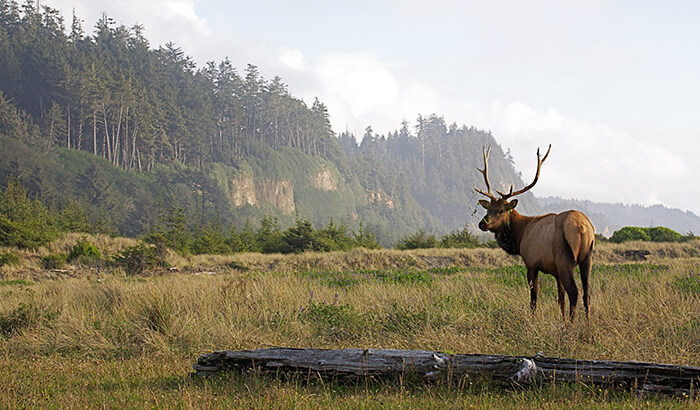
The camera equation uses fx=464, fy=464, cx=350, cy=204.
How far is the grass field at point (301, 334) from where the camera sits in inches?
155

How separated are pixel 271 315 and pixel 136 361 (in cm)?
207

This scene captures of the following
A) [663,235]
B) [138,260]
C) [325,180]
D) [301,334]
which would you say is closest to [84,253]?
[138,260]

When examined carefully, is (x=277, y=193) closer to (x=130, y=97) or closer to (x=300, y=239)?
(x=130, y=97)

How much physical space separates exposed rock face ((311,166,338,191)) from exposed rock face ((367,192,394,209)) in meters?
15.7

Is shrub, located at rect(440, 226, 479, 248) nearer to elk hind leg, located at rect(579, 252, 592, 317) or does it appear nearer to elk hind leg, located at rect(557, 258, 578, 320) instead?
elk hind leg, located at rect(579, 252, 592, 317)

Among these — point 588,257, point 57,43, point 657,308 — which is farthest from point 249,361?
point 57,43

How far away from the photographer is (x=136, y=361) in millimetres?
5559

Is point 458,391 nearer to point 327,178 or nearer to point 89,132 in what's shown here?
point 89,132

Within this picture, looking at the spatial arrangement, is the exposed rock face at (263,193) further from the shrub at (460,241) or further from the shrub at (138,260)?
the shrub at (138,260)

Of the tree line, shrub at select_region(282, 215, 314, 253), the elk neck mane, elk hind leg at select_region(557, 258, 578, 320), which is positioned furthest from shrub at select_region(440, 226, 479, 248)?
the tree line

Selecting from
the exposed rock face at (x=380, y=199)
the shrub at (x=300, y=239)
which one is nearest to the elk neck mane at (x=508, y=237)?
the shrub at (x=300, y=239)

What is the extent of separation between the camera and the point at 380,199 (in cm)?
13425

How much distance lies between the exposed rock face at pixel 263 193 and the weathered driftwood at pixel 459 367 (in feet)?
278

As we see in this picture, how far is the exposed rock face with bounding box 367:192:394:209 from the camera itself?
431 feet
